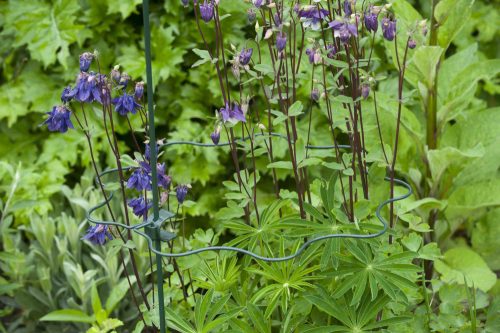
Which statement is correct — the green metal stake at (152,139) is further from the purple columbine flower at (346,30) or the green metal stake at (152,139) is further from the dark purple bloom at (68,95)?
the purple columbine flower at (346,30)

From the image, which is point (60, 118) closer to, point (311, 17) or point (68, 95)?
point (68, 95)

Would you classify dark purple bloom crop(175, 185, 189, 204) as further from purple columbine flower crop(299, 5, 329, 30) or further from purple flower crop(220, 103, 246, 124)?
purple columbine flower crop(299, 5, 329, 30)

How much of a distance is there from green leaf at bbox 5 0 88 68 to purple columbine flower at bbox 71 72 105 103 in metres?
1.35

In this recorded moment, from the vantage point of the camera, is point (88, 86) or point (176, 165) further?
point (176, 165)

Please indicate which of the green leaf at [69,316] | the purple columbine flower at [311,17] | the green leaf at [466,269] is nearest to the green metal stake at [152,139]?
the purple columbine flower at [311,17]

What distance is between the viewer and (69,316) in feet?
7.97

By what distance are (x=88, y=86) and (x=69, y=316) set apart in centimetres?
109

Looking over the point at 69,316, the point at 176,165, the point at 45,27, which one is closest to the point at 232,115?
the point at 69,316

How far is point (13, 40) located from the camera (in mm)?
3148

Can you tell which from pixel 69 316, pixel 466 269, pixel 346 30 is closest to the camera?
pixel 346 30

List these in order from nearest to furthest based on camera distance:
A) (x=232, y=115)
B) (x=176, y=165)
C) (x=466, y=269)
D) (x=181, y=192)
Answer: (x=232, y=115) < (x=181, y=192) < (x=466, y=269) < (x=176, y=165)

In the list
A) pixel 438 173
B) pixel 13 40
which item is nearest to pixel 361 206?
pixel 438 173

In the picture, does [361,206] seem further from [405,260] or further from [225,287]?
[225,287]

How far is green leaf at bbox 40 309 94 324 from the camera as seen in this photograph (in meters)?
2.40
